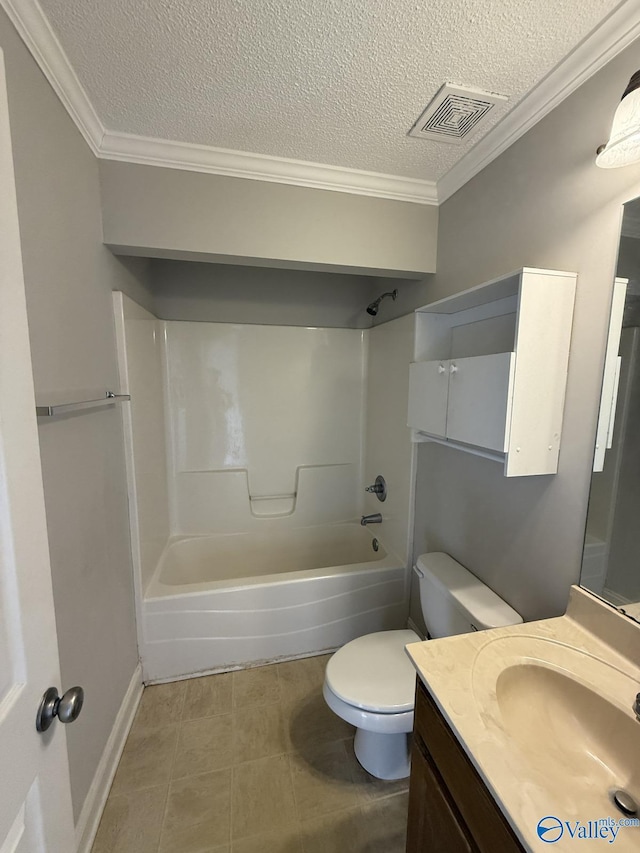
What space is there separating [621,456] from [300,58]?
1.44 m

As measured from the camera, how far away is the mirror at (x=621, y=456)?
3.11ft

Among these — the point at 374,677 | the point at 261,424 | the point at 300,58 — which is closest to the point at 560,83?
the point at 300,58

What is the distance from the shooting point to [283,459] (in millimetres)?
2779

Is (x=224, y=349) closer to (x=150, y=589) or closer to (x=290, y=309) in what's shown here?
(x=290, y=309)

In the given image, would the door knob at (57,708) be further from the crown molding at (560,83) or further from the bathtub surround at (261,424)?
the bathtub surround at (261,424)

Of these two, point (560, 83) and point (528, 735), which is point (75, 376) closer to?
point (528, 735)

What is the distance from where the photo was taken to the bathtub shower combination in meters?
1.90

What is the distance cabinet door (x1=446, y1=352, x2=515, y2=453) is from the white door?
118 centimetres

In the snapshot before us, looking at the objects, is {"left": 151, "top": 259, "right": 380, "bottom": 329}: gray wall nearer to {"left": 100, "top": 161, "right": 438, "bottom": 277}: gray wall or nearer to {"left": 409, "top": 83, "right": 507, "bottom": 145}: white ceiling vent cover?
{"left": 100, "top": 161, "right": 438, "bottom": 277}: gray wall

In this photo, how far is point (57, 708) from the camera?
2.11 ft

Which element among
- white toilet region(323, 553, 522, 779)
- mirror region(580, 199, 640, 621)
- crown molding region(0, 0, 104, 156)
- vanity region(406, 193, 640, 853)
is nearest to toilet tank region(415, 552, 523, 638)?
white toilet region(323, 553, 522, 779)

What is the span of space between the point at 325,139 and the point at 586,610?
1829 mm

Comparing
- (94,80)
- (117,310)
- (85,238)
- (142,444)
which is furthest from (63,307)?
(142,444)

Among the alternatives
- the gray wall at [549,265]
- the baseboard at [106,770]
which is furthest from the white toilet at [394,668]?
the baseboard at [106,770]
